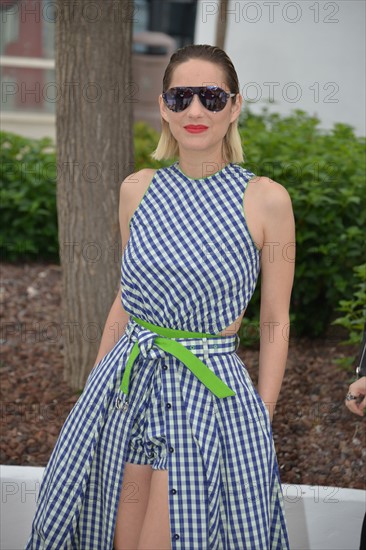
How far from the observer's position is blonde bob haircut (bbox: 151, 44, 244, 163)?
276cm

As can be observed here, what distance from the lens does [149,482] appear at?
270cm

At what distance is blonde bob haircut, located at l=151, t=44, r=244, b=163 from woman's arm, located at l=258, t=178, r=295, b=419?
0.16m

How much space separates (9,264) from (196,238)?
203 inches

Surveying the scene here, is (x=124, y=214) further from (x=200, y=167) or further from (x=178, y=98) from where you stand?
(x=178, y=98)

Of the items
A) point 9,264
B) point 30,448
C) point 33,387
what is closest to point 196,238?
point 30,448

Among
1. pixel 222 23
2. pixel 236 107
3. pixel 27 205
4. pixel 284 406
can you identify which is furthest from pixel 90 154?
pixel 222 23

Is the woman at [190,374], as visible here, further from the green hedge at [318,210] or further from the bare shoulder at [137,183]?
the green hedge at [318,210]

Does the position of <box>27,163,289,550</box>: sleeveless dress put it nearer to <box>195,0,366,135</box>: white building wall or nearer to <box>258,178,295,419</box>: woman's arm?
<box>258,178,295,419</box>: woman's arm

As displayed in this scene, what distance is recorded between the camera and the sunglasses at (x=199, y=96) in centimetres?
271

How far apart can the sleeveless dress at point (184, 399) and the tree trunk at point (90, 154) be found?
6.93ft

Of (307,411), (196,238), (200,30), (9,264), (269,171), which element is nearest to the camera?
(196,238)

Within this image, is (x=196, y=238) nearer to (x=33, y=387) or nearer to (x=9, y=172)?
(x=33, y=387)

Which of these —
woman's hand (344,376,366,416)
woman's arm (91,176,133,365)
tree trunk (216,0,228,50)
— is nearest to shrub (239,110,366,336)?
tree trunk (216,0,228,50)

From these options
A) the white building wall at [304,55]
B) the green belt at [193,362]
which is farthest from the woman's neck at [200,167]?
the white building wall at [304,55]
